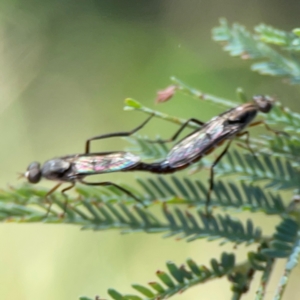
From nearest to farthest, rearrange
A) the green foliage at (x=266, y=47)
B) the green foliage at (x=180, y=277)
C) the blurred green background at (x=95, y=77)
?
the green foliage at (x=180, y=277) < the green foliage at (x=266, y=47) < the blurred green background at (x=95, y=77)

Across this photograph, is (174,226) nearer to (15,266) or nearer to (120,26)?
(15,266)

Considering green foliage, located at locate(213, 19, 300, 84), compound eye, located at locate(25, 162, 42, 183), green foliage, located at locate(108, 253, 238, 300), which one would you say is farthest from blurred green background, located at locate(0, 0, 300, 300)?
green foliage, located at locate(108, 253, 238, 300)

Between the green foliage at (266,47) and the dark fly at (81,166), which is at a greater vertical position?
the green foliage at (266,47)

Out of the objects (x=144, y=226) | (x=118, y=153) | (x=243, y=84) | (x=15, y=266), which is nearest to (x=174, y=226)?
(x=144, y=226)

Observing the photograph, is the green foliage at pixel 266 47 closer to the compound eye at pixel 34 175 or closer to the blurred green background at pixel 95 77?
the compound eye at pixel 34 175

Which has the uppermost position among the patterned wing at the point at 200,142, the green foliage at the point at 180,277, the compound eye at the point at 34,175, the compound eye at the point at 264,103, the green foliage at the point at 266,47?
the green foliage at the point at 266,47

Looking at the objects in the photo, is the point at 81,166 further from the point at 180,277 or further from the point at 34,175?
the point at 180,277

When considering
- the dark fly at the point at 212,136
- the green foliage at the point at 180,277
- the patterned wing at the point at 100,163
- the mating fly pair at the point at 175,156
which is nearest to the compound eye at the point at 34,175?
the mating fly pair at the point at 175,156
